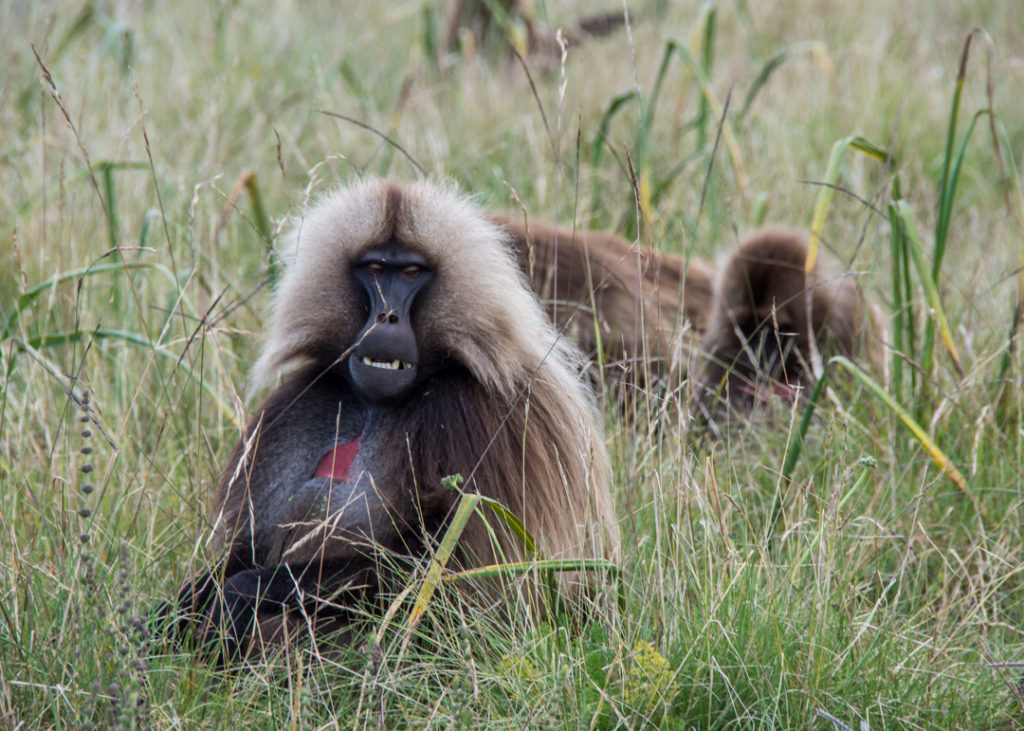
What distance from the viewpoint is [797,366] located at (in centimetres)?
468

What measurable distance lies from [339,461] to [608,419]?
1089 mm

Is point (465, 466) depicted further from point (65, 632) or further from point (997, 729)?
point (997, 729)

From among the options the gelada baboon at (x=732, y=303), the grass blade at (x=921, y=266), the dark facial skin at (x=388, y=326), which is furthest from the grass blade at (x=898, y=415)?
the gelada baboon at (x=732, y=303)

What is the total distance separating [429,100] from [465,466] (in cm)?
438

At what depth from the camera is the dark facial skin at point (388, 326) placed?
2.78m

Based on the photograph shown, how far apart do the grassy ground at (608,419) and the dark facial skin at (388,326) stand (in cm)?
31

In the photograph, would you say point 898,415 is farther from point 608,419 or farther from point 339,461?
A: point 339,461

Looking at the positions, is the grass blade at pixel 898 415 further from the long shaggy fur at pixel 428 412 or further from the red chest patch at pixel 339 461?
the red chest patch at pixel 339 461

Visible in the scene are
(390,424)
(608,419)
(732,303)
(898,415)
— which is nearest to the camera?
(390,424)

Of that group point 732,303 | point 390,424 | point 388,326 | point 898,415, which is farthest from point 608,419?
point 732,303

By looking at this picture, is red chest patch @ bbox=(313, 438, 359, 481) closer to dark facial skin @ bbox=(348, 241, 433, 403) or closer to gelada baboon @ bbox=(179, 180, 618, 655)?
gelada baboon @ bbox=(179, 180, 618, 655)

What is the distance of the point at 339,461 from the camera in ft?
9.65

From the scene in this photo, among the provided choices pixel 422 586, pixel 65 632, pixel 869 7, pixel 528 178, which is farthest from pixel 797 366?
pixel 869 7

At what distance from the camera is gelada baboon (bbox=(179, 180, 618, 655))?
2.69 m
